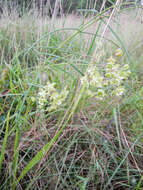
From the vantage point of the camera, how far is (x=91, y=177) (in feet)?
2.70

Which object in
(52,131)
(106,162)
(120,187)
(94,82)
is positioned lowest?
(120,187)

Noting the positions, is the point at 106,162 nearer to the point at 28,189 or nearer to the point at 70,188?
the point at 70,188

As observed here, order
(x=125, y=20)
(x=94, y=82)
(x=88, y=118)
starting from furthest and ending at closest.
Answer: (x=125, y=20)
(x=88, y=118)
(x=94, y=82)

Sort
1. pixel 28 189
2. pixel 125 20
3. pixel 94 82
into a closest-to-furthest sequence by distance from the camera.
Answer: pixel 94 82 → pixel 28 189 → pixel 125 20

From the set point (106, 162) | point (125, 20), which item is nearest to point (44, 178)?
point (106, 162)

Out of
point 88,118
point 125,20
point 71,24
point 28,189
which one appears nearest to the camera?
point 28,189

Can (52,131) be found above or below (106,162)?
above

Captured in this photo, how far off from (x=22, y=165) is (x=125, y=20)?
3104mm

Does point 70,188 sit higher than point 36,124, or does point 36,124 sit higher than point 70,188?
point 36,124

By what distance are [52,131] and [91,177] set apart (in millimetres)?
304

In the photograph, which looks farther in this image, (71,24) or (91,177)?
(71,24)

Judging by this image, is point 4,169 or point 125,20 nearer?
point 4,169

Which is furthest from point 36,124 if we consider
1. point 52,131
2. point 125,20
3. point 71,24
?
point 125,20

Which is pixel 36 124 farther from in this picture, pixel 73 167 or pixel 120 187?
pixel 120 187
